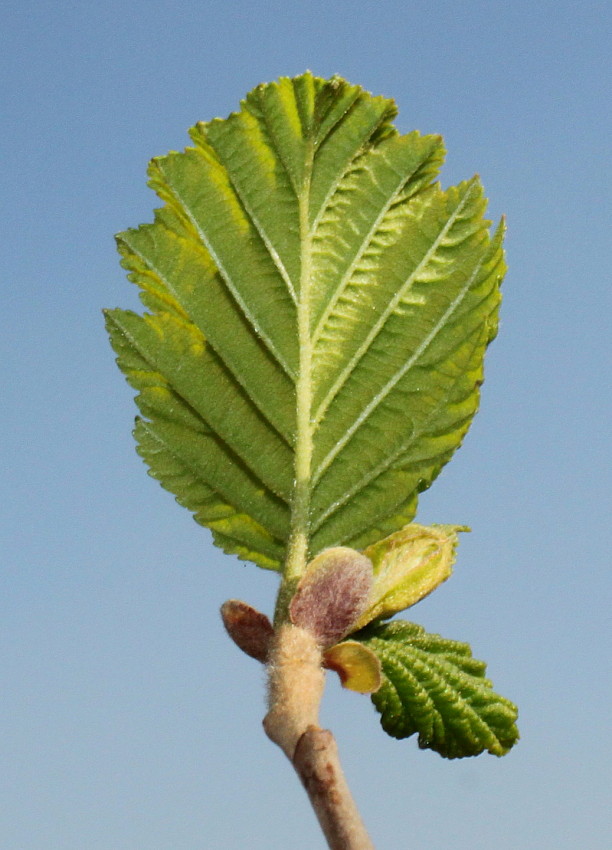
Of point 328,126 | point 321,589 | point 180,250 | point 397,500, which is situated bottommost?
point 321,589

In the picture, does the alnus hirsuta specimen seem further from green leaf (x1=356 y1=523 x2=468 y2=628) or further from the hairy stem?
the hairy stem

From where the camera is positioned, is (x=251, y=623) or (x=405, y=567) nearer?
(x=251, y=623)

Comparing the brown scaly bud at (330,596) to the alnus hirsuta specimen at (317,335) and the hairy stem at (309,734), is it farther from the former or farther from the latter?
the alnus hirsuta specimen at (317,335)

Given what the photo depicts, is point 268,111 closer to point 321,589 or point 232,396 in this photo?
point 232,396

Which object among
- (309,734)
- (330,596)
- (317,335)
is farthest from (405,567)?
(317,335)

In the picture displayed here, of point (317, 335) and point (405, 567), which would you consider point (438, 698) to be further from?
point (317, 335)

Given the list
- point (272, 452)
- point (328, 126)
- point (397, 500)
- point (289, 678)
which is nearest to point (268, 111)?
point (328, 126)
